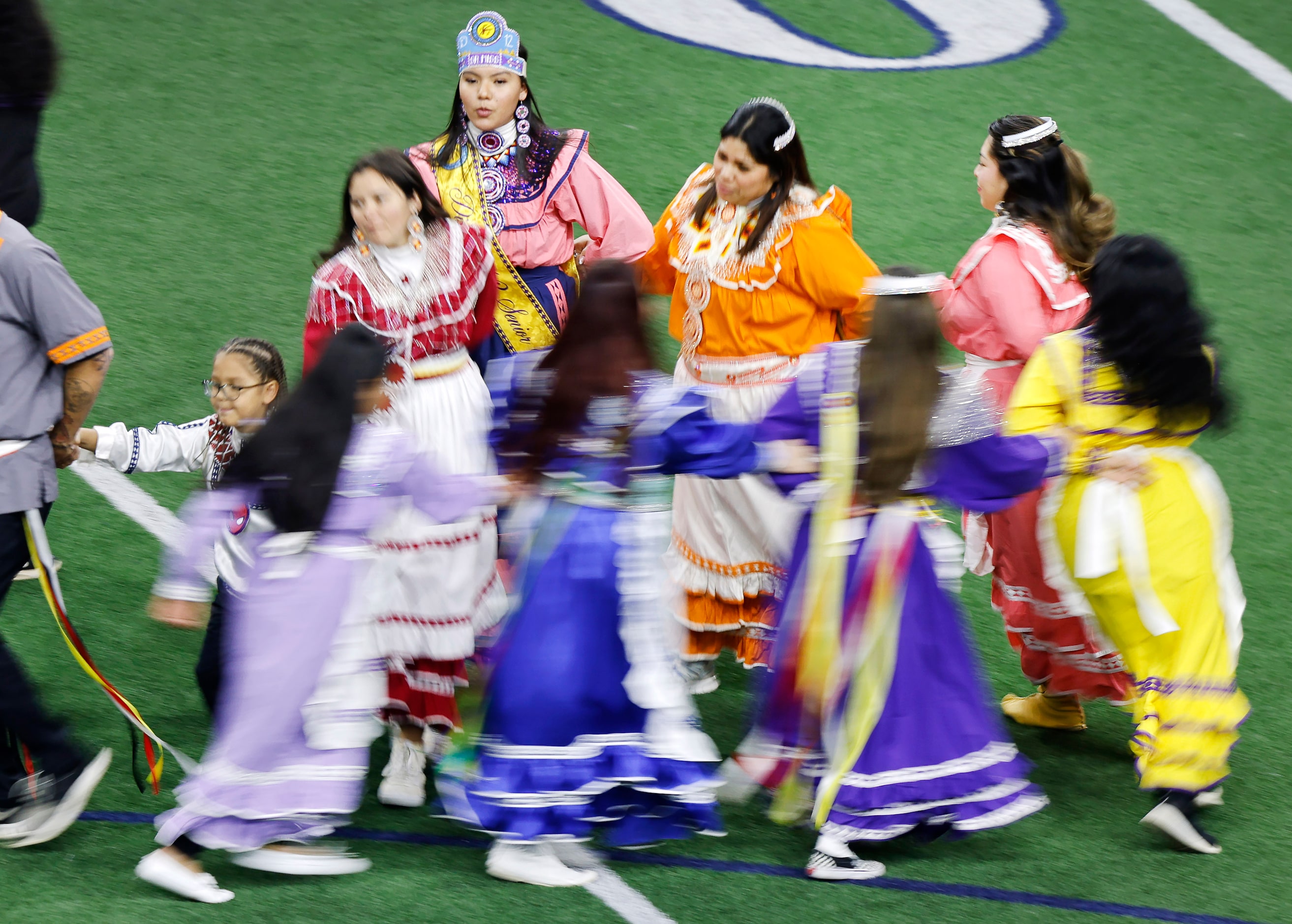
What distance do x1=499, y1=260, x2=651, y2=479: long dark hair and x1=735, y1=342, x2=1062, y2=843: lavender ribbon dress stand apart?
16.5 inches

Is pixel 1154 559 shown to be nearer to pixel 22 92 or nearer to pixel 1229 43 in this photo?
pixel 22 92

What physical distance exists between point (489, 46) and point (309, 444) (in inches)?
75.7

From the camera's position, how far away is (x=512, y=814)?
12.2 feet

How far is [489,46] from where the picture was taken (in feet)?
16.2

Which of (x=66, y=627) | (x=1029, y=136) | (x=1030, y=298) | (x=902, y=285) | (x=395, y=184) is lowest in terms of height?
(x=66, y=627)

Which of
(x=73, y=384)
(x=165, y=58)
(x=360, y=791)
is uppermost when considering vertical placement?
(x=165, y=58)

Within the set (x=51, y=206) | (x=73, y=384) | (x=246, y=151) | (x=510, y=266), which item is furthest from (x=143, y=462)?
(x=246, y=151)

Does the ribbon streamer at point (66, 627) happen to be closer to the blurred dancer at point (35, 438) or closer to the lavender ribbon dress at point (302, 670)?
the blurred dancer at point (35, 438)

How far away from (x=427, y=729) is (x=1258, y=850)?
234 cm

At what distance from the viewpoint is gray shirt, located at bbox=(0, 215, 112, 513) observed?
3713 millimetres

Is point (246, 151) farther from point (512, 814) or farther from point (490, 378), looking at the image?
point (512, 814)

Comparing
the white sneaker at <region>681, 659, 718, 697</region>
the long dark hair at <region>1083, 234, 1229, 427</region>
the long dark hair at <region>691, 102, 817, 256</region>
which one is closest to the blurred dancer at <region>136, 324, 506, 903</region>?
the long dark hair at <region>691, 102, 817, 256</region>

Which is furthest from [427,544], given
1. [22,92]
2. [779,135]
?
[22,92]

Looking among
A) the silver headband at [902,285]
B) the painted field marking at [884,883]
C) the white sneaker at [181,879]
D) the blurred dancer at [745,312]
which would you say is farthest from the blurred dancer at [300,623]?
the blurred dancer at [745,312]
